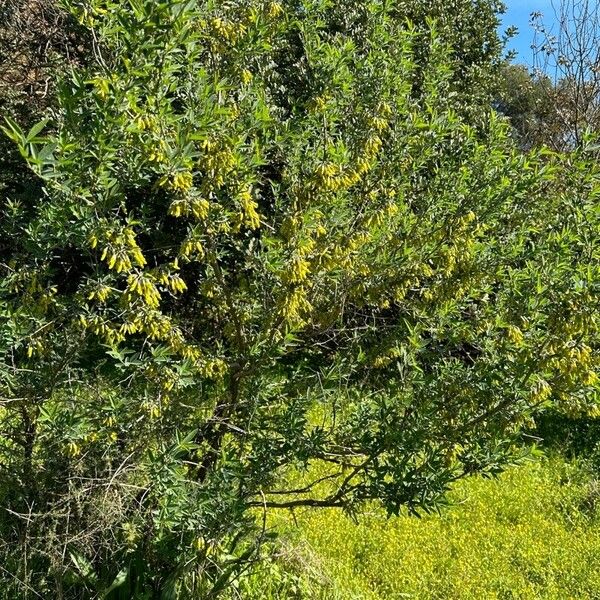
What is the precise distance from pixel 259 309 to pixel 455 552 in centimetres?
280

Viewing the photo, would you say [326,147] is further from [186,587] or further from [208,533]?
[186,587]

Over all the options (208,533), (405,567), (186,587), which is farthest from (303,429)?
(405,567)

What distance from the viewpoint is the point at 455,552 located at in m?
4.74

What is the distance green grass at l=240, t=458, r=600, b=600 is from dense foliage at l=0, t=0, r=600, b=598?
737mm

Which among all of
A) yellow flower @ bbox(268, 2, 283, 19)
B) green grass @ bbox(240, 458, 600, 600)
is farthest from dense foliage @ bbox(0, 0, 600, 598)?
green grass @ bbox(240, 458, 600, 600)

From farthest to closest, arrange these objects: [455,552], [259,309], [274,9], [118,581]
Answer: [455,552] < [118,581] < [259,309] < [274,9]

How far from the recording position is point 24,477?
3139 millimetres

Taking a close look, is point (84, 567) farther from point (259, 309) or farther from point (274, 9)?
point (274, 9)

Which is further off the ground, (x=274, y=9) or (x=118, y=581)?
(x=274, y=9)

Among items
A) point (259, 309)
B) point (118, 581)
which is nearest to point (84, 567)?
point (118, 581)

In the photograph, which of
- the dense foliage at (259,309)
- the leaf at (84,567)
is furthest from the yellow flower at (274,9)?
the leaf at (84,567)

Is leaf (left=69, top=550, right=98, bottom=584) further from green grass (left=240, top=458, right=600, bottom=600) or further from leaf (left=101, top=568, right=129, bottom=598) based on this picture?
green grass (left=240, top=458, right=600, bottom=600)

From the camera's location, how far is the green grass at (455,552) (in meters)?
4.02

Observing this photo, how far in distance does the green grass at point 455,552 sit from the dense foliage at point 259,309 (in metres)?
0.74
